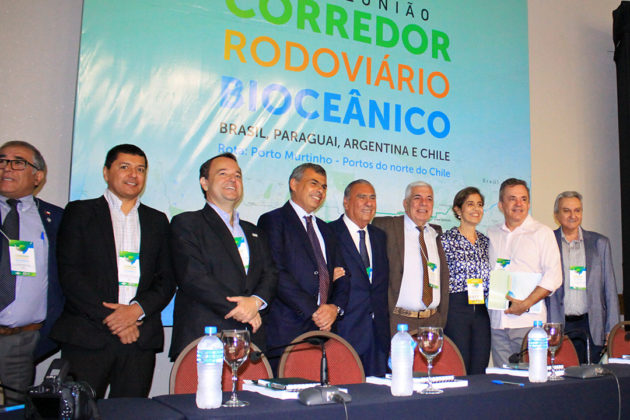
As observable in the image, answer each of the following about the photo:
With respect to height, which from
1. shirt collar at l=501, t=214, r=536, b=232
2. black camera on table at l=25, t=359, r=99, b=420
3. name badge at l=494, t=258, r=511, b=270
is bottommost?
black camera on table at l=25, t=359, r=99, b=420

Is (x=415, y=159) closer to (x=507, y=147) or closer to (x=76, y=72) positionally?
(x=507, y=147)

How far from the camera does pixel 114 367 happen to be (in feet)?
9.37

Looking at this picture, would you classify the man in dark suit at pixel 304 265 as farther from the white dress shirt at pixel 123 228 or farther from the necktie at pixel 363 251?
the white dress shirt at pixel 123 228

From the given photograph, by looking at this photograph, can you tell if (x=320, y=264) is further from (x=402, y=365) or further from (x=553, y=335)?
(x=402, y=365)

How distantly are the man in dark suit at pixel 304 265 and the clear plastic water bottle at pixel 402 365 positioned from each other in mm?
1292

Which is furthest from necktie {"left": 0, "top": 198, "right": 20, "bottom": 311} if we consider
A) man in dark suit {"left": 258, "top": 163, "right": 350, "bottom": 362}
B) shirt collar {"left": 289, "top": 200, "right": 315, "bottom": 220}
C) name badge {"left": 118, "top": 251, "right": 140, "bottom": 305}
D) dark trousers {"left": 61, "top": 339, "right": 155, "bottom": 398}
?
shirt collar {"left": 289, "top": 200, "right": 315, "bottom": 220}

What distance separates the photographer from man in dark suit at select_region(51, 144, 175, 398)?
9.19ft

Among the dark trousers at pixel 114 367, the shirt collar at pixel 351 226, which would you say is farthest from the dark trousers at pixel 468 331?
the dark trousers at pixel 114 367

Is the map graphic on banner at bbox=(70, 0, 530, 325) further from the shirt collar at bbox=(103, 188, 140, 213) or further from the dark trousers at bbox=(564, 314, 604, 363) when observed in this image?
the dark trousers at bbox=(564, 314, 604, 363)

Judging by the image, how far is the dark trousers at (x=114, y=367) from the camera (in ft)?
9.10

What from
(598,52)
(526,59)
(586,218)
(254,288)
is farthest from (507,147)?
(254,288)

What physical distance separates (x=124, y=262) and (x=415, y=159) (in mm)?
2580

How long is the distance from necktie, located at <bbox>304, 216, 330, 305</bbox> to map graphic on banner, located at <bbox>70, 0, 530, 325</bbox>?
623 mm

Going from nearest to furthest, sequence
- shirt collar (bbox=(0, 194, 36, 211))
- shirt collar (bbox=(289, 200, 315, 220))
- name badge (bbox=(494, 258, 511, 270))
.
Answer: shirt collar (bbox=(0, 194, 36, 211)) < shirt collar (bbox=(289, 200, 315, 220)) < name badge (bbox=(494, 258, 511, 270))
